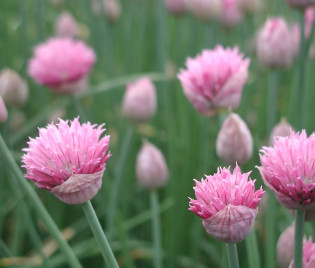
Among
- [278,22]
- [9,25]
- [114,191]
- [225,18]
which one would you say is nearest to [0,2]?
[9,25]

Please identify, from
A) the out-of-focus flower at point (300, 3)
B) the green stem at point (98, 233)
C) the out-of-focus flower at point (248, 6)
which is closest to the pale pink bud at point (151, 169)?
the out-of-focus flower at point (300, 3)

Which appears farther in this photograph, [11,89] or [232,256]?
[11,89]

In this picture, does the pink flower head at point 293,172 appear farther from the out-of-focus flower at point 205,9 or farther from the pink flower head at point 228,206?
the out-of-focus flower at point 205,9

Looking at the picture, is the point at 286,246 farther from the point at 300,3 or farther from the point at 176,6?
the point at 176,6

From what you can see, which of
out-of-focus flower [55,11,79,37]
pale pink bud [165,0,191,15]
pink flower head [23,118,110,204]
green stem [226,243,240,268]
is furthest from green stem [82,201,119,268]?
out-of-focus flower [55,11,79,37]

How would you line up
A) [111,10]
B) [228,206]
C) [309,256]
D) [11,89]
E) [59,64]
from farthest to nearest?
[111,10] → [59,64] → [11,89] → [309,256] → [228,206]

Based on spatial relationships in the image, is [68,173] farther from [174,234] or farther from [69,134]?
[174,234]

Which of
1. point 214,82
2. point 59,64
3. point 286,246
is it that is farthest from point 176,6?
→ point 286,246

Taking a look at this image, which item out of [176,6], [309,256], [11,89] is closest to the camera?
[309,256]
